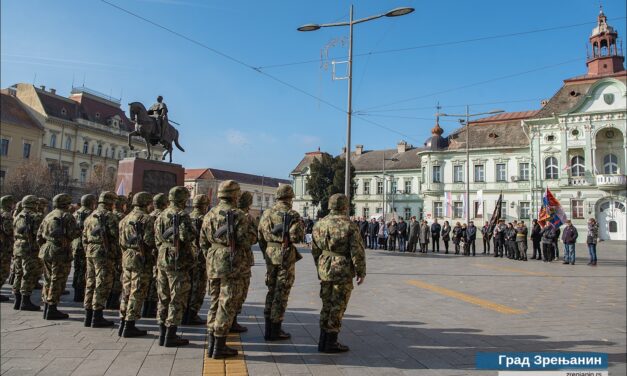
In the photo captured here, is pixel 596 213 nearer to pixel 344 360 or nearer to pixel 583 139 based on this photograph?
pixel 583 139

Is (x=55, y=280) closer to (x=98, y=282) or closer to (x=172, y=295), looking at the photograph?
(x=98, y=282)

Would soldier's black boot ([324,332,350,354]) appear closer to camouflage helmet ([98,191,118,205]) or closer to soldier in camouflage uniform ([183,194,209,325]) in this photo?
soldier in camouflage uniform ([183,194,209,325])

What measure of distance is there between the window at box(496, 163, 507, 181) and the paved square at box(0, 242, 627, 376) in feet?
133

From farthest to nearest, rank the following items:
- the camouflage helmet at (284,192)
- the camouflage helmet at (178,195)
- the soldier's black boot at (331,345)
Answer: the camouflage helmet at (284,192) < the camouflage helmet at (178,195) < the soldier's black boot at (331,345)

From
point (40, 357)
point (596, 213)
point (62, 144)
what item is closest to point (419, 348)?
point (40, 357)

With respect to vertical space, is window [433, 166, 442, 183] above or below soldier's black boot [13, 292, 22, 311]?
above

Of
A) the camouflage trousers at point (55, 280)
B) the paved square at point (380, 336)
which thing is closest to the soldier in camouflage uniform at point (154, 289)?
the paved square at point (380, 336)

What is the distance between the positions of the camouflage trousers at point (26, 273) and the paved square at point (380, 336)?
0.42 meters

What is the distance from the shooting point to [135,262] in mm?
6008

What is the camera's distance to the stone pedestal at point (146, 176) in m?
13.5

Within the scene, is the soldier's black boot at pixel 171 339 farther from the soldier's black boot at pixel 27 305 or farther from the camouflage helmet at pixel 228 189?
the soldier's black boot at pixel 27 305

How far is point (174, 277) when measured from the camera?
Result: 5469mm

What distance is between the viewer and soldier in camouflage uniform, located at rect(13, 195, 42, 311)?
24.8 ft

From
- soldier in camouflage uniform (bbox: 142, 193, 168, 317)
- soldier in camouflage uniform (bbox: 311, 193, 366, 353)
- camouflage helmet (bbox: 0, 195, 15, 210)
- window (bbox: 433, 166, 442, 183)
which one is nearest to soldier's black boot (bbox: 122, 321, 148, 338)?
soldier in camouflage uniform (bbox: 142, 193, 168, 317)
